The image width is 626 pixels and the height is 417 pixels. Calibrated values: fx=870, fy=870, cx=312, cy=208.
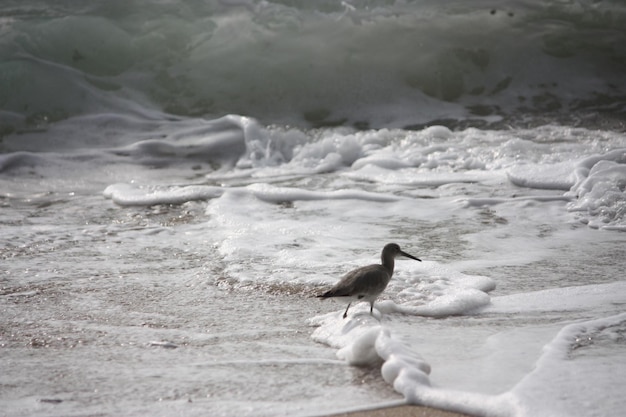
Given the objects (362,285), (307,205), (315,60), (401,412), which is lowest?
(307,205)

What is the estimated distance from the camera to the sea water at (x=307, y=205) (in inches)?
142

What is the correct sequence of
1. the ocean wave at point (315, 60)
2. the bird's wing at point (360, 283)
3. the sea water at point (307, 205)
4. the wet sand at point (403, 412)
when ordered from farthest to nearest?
the ocean wave at point (315, 60) → the bird's wing at point (360, 283) → the sea water at point (307, 205) → the wet sand at point (403, 412)

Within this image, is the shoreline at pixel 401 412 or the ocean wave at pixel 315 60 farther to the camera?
the ocean wave at pixel 315 60

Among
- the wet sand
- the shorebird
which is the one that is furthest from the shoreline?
the shorebird

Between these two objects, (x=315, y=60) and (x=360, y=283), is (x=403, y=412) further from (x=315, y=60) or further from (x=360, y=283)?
(x=315, y=60)

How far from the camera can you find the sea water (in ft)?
11.8

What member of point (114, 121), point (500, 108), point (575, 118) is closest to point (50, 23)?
point (114, 121)

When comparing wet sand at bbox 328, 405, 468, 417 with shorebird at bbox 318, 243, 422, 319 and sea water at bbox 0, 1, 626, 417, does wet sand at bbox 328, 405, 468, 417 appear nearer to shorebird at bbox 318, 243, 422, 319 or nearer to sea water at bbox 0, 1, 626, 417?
sea water at bbox 0, 1, 626, 417

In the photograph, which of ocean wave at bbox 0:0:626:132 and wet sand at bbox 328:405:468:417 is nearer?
wet sand at bbox 328:405:468:417

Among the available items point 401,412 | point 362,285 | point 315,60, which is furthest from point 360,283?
point 315,60

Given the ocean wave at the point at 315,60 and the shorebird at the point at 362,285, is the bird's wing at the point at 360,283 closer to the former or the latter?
the shorebird at the point at 362,285

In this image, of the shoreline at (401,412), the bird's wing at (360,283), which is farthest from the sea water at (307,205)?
the bird's wing at (360,283)

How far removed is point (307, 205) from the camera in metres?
7.12

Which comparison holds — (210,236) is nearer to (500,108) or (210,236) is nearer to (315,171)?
(315,171)
